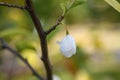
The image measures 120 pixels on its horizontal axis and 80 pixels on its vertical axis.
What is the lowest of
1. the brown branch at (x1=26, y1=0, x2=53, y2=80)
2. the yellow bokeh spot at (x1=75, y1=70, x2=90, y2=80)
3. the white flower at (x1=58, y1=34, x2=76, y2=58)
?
the yellow bokeh spot at (x1=75, y1=70, x2=90, y2=80)

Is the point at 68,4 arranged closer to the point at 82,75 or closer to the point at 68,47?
the point at 68,47

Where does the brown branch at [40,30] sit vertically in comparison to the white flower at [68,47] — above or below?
above

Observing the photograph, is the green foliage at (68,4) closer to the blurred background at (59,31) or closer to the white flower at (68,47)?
the white flower at (68,47)

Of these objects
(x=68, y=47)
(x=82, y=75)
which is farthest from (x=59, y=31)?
(x=68, y=47)

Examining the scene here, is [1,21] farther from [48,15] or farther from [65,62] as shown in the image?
[65,62]

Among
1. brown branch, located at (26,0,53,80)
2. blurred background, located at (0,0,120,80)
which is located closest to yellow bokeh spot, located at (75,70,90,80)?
blurred background, located at (0,0,120,80)

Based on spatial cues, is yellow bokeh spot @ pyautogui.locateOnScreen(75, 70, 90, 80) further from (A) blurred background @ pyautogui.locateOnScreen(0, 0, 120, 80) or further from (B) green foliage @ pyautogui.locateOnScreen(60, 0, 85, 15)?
(B) green foliage @ pyautogui.locateOnScreen(60, 0, 85, 15)

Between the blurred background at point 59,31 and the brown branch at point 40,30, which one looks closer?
the brown branch at point 40,30

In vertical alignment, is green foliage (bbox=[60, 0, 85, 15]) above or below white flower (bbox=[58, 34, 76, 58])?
above

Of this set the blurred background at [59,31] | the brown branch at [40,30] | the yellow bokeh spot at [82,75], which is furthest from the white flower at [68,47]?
the yellow bokeh spot at [82,75]

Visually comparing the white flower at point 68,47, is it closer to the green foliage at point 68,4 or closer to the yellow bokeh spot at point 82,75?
the green foliage at point 68,4

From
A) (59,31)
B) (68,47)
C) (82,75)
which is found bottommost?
(82,75)

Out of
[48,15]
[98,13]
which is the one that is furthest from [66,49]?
[98,13]

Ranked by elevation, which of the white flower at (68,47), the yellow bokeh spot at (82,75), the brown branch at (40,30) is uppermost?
the brown branch at (40,30)
